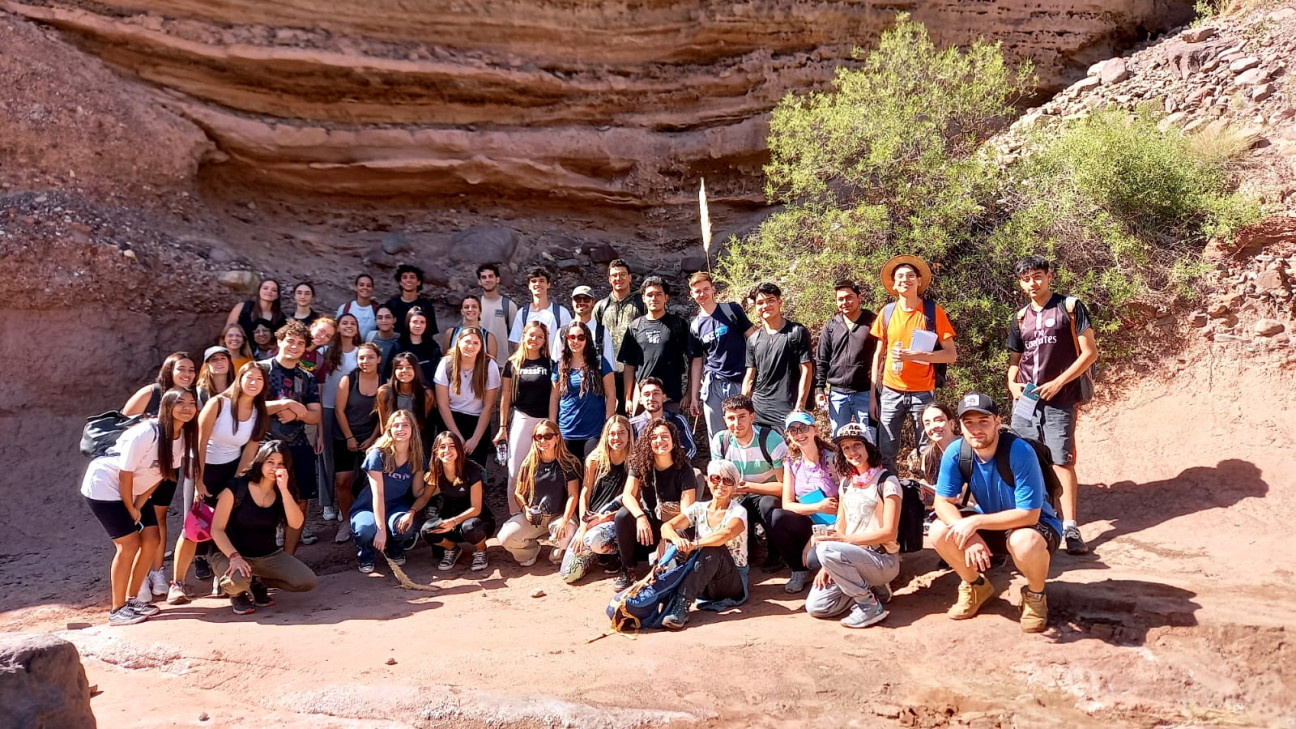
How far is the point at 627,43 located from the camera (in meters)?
11.1

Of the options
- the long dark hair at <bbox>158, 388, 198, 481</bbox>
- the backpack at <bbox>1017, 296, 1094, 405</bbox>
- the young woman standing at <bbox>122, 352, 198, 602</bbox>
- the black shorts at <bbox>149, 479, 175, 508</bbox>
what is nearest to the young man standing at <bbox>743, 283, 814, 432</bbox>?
the backpack at <bbox>1017, 296, 1094, 405</bbox>

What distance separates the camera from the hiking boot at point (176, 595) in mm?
5914

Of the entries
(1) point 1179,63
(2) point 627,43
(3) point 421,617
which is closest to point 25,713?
(3) point 421,617

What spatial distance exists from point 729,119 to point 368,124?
454 cm

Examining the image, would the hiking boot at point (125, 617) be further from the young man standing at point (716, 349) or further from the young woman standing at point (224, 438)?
the young man standing at point (716, 349)

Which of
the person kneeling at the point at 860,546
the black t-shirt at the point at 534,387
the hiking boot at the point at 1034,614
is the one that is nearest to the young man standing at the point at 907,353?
the person kneeling at the point at 860,546

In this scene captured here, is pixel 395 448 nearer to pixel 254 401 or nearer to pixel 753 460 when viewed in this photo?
pixel 254 401

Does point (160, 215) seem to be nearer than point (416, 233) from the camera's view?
Yes

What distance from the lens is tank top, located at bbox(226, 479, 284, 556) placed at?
5.83 m

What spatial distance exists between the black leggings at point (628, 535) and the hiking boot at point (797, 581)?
90 centimetres

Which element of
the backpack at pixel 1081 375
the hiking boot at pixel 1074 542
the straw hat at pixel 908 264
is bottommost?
the hiking boot at pixel 1074 542

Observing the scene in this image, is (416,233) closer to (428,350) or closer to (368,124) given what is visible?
(368,124)

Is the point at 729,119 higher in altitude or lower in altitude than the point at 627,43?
lower

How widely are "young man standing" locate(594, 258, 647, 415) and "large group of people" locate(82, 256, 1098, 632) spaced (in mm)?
20
